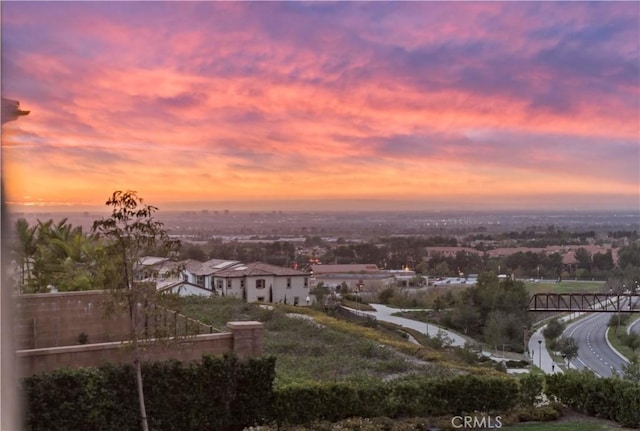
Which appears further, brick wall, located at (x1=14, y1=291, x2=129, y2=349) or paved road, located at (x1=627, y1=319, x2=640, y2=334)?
paved road, located at (x1=627, y1=319, x2=640, y2=334)

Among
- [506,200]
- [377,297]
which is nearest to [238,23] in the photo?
[506,200]

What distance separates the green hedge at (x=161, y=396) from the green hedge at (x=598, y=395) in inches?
134

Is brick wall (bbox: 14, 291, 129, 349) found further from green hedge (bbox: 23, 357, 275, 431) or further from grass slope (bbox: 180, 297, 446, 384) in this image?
green hedge (bbox: 23, 357, 275, 431)

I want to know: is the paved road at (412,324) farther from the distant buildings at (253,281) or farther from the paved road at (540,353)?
the distant buildings at (253,281)

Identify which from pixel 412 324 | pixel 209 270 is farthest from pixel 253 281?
pixel 412 324

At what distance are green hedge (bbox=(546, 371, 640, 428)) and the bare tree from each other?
466 centimetres

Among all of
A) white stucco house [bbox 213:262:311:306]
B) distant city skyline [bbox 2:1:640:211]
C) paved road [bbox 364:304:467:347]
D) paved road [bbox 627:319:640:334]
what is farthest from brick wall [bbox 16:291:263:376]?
white stucco house [bbox 213:262:311:306]

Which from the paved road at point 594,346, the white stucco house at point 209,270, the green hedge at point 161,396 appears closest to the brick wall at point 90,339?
the green hedge at point 161,396

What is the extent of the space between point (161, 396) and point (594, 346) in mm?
11768

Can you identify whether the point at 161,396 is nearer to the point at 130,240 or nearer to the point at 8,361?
the point at 130,240

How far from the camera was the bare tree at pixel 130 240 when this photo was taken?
15.2 ft

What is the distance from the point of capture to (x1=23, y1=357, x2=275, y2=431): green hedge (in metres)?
4.71

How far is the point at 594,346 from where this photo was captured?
13.9 metres

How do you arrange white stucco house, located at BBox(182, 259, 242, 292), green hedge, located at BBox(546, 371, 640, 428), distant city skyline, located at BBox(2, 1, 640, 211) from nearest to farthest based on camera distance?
distant city skyline, located at BBox(2, 1, 640, 211), green hedge, located at BBox(546, 371, 640, 428), white stucco house, located at BBox(182, 259, 242, 292)
